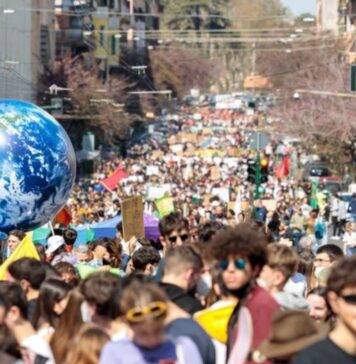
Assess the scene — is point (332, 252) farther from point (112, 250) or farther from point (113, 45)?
point (113, 45)

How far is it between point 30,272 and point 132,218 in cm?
922

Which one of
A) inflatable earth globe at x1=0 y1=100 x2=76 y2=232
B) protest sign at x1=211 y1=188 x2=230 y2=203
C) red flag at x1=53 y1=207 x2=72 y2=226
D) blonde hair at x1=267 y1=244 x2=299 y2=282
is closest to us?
blonde hair at x1=267 y1=244 x2=299 y2=282

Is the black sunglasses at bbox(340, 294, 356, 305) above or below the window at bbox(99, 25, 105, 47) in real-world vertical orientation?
above

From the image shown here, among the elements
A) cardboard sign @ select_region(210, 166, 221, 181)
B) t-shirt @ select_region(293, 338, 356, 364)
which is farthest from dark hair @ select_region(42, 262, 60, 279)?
cardboard sign @ select_region(210, 166, 221, 181)

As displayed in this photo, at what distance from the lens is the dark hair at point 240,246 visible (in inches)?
331

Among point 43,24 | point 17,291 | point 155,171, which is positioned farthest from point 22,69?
point 17,291

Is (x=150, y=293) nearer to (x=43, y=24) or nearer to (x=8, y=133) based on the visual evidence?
(x=8, y=133)

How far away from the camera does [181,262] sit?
29.6 feet

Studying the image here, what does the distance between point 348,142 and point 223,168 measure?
18.3 ft

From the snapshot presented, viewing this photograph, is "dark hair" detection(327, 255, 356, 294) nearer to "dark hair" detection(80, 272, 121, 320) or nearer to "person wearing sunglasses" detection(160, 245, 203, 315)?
"dark hair" detection(80, 272, 121, 320)

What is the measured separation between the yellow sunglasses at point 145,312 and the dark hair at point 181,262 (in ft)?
4.94

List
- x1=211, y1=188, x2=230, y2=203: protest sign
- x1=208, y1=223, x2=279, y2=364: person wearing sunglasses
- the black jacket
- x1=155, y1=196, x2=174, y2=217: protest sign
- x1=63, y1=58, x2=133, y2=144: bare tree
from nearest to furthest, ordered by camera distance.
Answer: x1=208, y1=223, x2=279, y2=364: person wearing sunglasses → the black jacket → x1=155, y1=196, x2=174, y2=217: protest sign → x1=211, y1=188, x2=230, y2=203: protest sign → x1=63, y1=58, x2=133, y2=144: bare tree

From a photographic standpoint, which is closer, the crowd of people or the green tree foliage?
the crowd of people

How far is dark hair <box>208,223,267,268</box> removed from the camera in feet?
27.6
